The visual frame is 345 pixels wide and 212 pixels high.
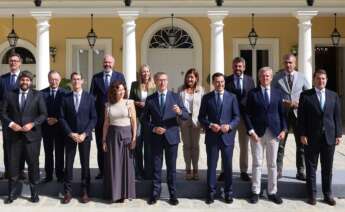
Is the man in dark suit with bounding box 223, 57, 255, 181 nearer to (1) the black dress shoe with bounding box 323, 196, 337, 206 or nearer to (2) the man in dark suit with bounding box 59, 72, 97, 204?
(1) the black dress shoe with bounding box 323, 196, 337, 206

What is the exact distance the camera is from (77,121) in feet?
22.5

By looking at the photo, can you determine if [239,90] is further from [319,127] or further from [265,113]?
[319,127]

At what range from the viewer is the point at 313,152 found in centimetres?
686

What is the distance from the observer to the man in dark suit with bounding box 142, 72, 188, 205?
6.89 meters

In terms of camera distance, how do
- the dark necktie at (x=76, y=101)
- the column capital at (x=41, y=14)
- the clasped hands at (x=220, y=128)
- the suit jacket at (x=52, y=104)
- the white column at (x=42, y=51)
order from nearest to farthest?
the clasped hands at (x=220, y=128) < the dark necktie at (x=76, y=101) < the suit jacket at (x=52, y=104) < the column capital at (x=41, y=14) < the white column at (x=42, y=51)

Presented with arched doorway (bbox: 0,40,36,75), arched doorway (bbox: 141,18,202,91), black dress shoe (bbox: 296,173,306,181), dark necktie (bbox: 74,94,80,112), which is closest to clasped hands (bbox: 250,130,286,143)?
black dress shoe (bbox: 296,173,306,181)

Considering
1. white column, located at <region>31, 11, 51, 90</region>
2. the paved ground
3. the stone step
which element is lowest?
the paved ground

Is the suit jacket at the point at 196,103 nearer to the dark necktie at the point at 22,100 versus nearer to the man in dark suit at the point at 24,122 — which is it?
the man in dark suit at the point at 24,122

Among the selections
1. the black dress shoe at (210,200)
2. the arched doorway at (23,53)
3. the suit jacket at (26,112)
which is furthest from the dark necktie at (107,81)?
the arched doorway at (23,53)

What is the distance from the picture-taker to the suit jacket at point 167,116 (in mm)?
→ 6906

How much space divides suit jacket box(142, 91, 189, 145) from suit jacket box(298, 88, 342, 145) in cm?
156

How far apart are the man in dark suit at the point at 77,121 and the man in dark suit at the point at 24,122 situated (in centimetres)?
31

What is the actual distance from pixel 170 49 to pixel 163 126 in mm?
10441

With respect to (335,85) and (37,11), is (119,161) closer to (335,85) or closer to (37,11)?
(37,11)
